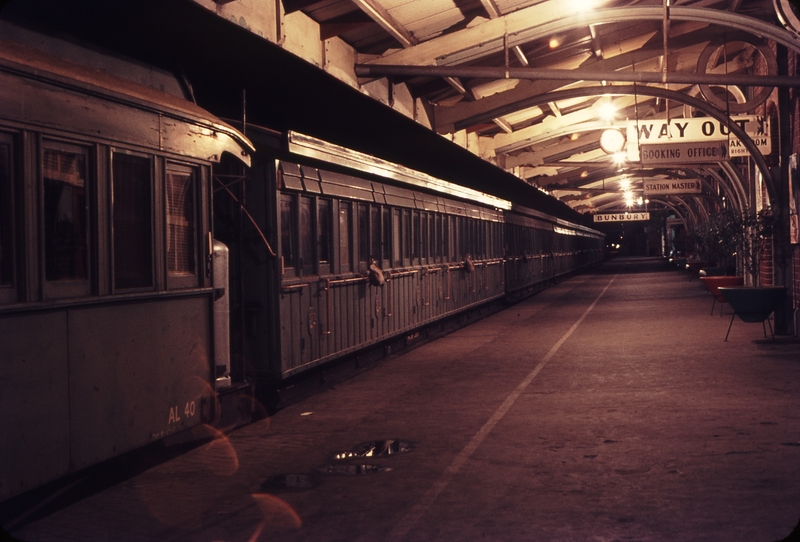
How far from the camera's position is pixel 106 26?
945 cm

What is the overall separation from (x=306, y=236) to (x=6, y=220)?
586 cm

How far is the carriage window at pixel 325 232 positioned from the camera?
11.7 m

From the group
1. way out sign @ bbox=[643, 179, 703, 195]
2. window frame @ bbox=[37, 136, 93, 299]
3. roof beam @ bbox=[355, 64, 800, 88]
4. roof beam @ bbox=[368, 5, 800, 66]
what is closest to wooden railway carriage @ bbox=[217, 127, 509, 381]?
roof beam @ bbox=[355, 64, 800, 88]

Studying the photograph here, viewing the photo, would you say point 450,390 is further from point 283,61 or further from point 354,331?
point 283,61

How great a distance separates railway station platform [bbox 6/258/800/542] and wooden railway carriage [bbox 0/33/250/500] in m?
0.57

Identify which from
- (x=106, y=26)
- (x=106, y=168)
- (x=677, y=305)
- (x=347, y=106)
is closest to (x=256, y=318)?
(x=106, y=26)

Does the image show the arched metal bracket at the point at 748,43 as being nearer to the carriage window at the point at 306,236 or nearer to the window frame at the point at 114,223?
the carriage window at the point at 306,236

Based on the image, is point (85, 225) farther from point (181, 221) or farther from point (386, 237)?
point (386, 237)

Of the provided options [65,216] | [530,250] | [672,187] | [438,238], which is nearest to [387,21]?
[438,238]

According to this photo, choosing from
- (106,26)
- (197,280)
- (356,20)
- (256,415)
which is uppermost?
(356,20)

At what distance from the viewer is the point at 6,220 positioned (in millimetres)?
5352

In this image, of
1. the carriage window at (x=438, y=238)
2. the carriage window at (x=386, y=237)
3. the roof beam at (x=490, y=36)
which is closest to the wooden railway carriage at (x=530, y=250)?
the carriage window at (x=438, y=238)

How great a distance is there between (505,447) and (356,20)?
22.9 feet

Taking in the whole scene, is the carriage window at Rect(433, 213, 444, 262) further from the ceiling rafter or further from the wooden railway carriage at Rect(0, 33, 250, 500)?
the wooden railway carriage at Rect(0, 33, 250, 500)
